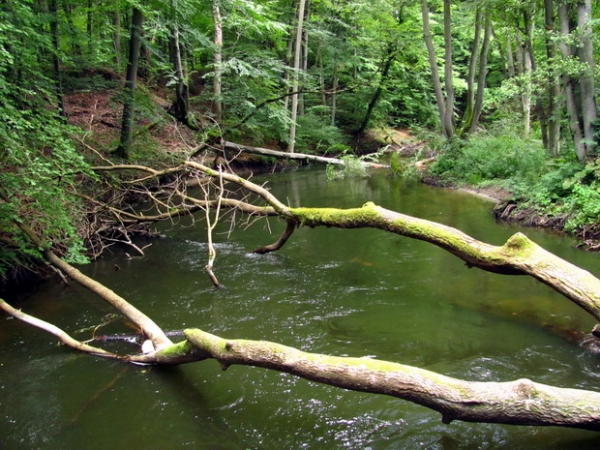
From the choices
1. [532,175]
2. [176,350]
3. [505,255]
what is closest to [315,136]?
[532,175]

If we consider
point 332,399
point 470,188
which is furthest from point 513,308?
point 470,188

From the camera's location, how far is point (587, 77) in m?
9.02

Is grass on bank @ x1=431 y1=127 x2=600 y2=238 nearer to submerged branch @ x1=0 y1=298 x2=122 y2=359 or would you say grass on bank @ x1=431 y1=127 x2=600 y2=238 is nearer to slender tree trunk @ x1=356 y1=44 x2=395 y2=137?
slender tree trunk @ x1=356 y1=44 x2=395 y2=137

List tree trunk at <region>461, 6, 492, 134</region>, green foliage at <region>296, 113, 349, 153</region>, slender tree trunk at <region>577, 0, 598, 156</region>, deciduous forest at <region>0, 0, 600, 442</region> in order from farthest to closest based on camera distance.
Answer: green foliage at <region>296, 113, 349, 153</region>, tree trunk at <region>461, 6, 492, 134</region>, slender tree trunk at <region>577, 0, 598, 156</region>, deciduous forest at <region>0, 0, 600, 442</region>

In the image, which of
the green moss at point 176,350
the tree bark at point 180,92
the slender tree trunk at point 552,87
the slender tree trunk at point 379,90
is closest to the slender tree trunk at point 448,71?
the slender tree trunk at point 552,87

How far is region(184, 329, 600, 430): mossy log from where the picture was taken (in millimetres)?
2908

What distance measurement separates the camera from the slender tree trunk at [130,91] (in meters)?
11.5

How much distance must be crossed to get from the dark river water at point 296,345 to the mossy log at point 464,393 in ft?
1.85

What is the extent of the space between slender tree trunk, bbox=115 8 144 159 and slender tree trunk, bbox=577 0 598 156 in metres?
9.77

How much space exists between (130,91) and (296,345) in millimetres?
9085

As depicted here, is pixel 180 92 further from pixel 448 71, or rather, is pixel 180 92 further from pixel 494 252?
pixel 494 252

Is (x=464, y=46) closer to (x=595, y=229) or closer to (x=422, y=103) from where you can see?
(x=422, y=103)

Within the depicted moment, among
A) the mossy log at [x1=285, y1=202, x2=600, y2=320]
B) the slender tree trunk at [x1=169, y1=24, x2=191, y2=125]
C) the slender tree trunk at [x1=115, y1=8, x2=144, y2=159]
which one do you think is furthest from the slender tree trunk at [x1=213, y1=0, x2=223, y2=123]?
the mossy log at [x1=285, y1=202, x2=600, y2=320]

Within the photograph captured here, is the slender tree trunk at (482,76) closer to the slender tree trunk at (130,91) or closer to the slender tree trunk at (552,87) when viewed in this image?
the slender tree trunk at (552,87)
